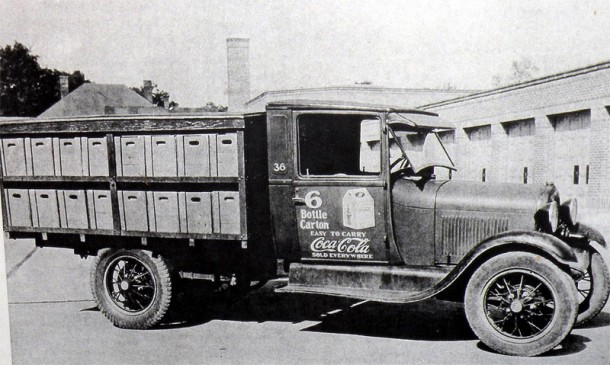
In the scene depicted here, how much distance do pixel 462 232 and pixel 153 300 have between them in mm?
2582

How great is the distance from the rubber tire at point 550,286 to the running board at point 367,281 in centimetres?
29

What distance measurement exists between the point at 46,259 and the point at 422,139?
5.80 m

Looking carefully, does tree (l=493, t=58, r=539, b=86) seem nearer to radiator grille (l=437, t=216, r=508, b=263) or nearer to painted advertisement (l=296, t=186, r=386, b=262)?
radiator grille (l=437, t=216, r=508, b=263)

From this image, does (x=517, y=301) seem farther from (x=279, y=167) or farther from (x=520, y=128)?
(x=520, y=128)

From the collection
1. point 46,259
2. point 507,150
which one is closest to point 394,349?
point 46,259

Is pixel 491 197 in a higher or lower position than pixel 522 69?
lower

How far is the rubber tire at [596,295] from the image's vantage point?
4.16 meters

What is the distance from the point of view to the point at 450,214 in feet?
12.9

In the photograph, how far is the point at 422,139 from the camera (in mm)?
4379

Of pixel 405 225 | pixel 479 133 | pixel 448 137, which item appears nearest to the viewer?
pixel 405 225

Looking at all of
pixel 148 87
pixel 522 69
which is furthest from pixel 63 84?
pixel 522 69

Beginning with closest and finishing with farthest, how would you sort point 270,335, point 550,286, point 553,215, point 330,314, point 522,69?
1. point 550,286
2. point 553,215
3. point 270,335
4. point 330,314
5. point 522,69

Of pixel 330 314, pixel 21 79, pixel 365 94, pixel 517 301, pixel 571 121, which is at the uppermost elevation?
pixel 365 94

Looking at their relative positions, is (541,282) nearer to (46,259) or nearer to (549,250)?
(549,250)
